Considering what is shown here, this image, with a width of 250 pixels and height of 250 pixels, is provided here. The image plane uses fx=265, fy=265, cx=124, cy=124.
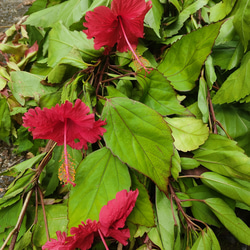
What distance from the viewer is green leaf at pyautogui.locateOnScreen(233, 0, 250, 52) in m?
0.50

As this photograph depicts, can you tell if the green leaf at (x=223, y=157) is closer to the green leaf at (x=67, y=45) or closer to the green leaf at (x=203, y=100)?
the green leaf at (x=203, y=100)

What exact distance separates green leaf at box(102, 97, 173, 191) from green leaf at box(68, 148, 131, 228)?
0.13ft

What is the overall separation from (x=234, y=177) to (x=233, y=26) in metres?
0.30

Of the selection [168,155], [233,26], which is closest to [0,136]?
[168,155]

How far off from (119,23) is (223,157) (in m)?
0.30

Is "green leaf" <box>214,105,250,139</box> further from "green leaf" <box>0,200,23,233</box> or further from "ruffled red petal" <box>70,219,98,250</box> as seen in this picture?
"green leaf" <box>0,200,23,233</box>

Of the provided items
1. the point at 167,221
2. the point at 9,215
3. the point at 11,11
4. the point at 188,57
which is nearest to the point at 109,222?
the point at 167,221

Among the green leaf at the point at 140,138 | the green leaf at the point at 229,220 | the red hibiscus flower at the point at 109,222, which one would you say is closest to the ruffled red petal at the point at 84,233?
the red hibiscus flower at the point at 109,222

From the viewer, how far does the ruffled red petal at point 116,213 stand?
417 mm

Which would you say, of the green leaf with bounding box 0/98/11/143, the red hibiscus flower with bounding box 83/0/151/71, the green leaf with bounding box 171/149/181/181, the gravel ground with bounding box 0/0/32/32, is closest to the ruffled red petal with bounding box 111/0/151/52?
the red hibiscus flower with bounding box 83/0/151/71

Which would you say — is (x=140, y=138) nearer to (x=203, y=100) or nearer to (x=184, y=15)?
(x=203, y=100)

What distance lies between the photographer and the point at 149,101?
1.73 ft

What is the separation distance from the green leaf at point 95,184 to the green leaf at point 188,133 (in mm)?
116

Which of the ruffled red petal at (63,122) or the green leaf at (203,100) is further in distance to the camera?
the green leaf at (203,100)
